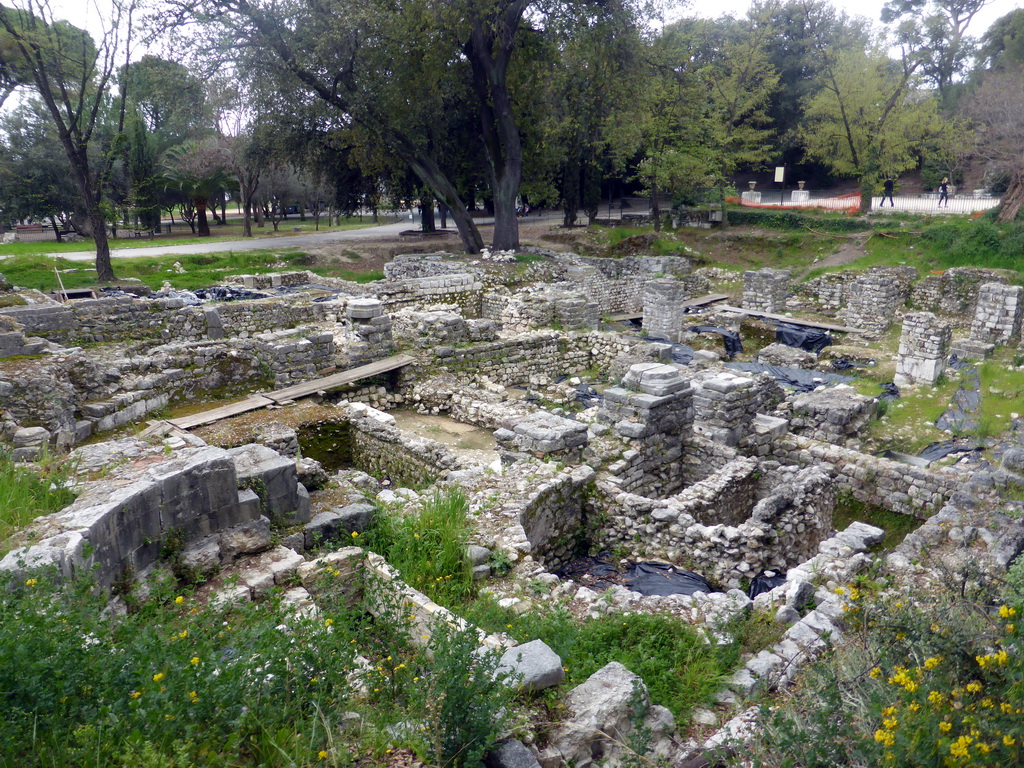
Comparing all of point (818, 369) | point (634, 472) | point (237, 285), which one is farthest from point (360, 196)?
point (634, 472)

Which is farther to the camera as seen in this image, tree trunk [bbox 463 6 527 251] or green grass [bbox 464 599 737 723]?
tree trunk [bbox 463 6 527 251]

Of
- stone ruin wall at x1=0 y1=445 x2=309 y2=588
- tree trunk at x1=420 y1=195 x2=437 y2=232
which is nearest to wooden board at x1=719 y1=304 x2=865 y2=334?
tree trunk at x1=420 y1=195 x2=437 y2=232

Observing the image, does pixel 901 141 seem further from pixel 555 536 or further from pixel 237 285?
pixel 555 536

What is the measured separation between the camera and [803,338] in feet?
62.5

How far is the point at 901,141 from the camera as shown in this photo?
1104 inches

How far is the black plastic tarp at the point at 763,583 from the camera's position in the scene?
645 centimetres

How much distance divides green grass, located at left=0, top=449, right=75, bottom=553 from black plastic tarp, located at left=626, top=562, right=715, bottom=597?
16.1 ft

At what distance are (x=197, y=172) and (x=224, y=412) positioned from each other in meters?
30.4

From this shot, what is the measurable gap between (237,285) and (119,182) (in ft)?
70.5

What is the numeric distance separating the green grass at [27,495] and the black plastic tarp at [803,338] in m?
18.0

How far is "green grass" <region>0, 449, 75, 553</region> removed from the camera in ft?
14.4

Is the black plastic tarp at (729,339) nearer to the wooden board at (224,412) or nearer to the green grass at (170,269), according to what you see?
the green grass at (170,269)

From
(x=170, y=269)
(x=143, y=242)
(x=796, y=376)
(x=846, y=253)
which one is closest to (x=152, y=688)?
(x=796, y=376)

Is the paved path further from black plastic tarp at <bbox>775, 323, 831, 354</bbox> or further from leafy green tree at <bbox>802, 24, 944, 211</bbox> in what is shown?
leafy green tree at <bbox>802, 24, 944, 211</bbox>
